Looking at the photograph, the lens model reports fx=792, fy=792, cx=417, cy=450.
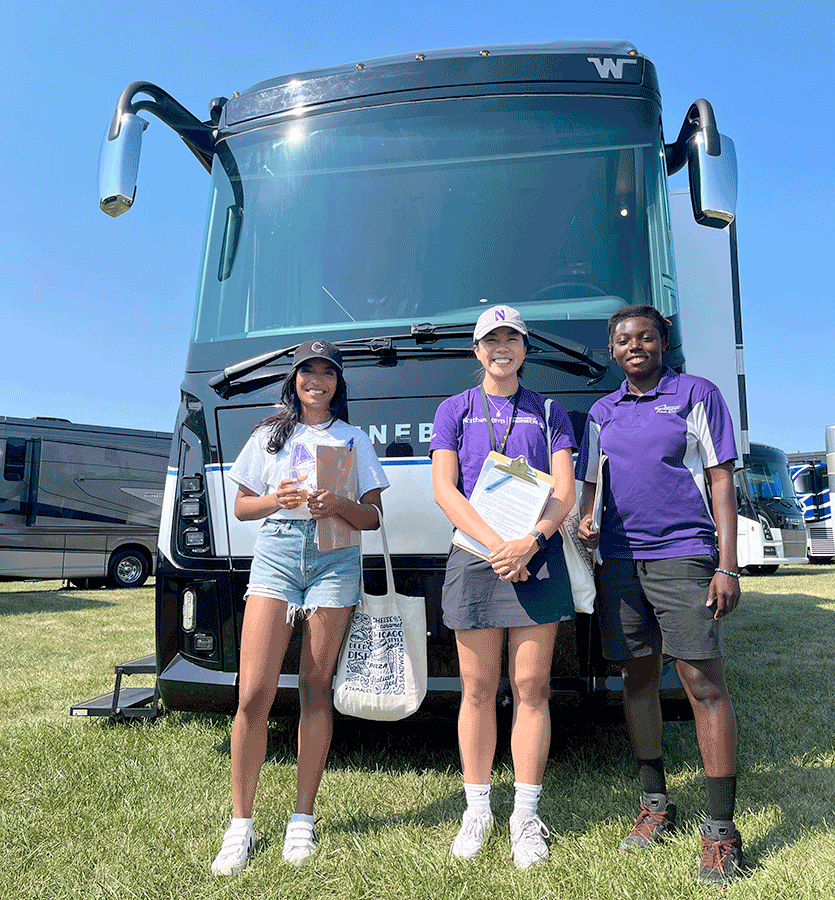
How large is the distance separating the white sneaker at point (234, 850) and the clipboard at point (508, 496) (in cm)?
124

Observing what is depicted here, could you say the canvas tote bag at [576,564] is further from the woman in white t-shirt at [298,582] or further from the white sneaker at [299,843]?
the white sneaker at [299,843]

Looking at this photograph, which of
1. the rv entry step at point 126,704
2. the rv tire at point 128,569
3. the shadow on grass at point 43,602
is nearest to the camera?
the rv entry step at point 126,704

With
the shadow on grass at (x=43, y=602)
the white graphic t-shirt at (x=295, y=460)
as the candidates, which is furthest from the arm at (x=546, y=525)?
the shadow on grass at (x=43, y=602)

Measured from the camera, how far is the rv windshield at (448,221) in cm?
358

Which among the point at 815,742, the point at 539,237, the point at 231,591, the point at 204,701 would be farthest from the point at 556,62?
the point at 815,742

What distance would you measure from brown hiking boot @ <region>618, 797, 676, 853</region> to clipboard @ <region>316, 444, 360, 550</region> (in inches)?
55.7

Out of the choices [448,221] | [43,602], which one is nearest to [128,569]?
[43,602]

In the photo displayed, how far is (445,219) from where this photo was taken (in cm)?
370

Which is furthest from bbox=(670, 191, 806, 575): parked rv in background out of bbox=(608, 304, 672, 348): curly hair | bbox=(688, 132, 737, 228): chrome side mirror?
bbox=(608, 304, 672, 348): curly hair

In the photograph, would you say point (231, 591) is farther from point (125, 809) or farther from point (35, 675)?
point (35, 675)

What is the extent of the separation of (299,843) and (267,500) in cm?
118

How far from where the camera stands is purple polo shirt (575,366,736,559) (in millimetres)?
2715

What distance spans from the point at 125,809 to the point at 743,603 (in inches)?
415

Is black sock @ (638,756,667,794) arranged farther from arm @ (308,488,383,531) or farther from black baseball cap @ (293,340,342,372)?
black baseball cap @ (293,340,342,372)
